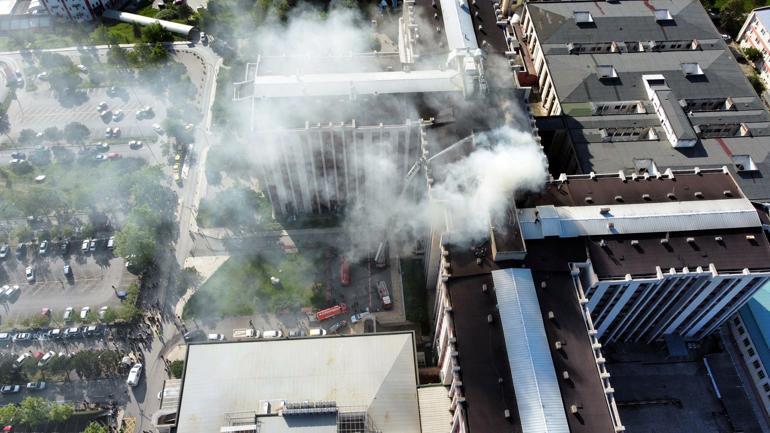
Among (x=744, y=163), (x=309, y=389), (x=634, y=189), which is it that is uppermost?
(x=744, y=163)

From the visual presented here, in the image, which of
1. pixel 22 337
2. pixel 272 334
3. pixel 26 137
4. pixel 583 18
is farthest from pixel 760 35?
pixel 26 137

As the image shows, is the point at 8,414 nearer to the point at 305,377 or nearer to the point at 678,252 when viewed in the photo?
the point at 305,377

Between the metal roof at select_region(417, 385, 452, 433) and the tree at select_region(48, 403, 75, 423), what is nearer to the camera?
the metal roof at select_region(417, 385, 452, 433)

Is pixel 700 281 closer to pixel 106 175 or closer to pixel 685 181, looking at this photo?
pixel 685 181

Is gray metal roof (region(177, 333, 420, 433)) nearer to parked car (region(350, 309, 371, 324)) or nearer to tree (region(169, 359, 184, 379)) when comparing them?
tree (region(169, 359, 184, 379))

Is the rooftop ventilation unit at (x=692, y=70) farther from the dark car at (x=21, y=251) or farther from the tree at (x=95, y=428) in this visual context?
the dark car at (x=21, y=251)

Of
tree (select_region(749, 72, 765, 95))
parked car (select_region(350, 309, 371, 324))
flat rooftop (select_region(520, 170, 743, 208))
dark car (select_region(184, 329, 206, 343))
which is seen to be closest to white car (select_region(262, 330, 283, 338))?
dark car (select_region(184, 329, 206, 343))

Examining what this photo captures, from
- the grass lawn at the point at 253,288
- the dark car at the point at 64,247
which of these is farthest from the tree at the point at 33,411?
the dark car at the point at 64,247

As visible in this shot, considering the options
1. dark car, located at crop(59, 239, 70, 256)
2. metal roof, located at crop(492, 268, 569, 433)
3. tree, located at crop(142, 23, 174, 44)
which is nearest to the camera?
metal roof, located at crop(492, 268, 569, 433)
